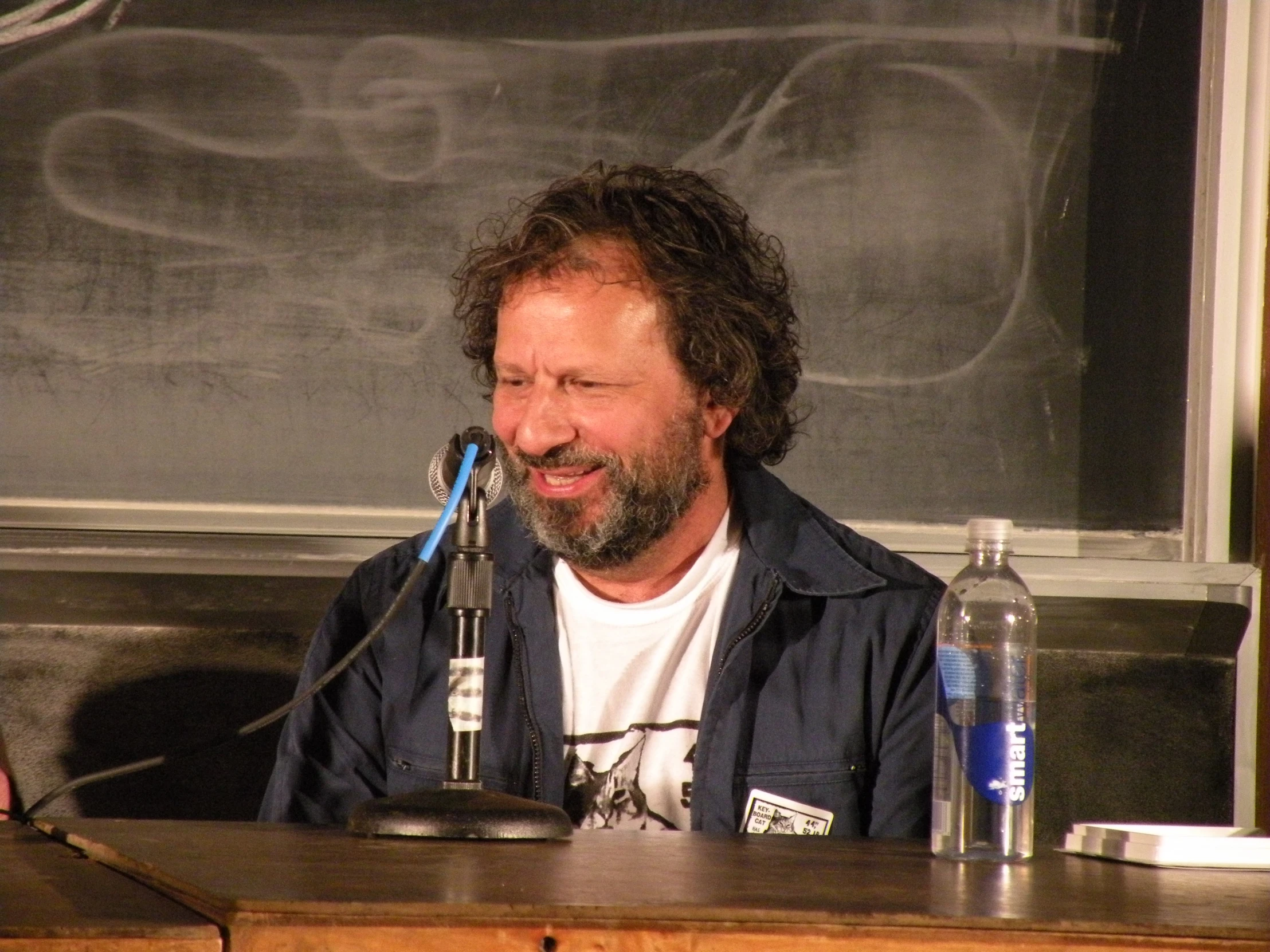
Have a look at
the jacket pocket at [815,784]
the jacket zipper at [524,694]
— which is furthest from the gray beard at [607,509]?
the jacket pocket at [815,784]

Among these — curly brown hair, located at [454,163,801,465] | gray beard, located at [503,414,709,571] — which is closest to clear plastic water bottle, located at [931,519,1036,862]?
gray beard, located at [503,414,709,571]

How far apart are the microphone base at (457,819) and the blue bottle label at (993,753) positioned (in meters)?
0.31

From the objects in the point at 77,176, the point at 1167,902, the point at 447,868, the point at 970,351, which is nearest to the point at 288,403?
the point at 77,176

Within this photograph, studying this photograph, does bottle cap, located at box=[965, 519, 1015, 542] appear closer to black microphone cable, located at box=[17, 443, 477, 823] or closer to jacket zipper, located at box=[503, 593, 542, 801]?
black microphone cable, located at box=[17, 443, 477, 823]

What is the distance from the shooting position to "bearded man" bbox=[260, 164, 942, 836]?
1.69 m

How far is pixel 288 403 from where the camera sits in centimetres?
227

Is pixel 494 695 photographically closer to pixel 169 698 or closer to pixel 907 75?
pixel 169 698

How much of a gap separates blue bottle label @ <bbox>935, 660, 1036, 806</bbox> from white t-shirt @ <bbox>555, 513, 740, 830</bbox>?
622mm

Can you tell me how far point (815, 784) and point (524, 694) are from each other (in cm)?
35

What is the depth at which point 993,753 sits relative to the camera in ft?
3.59

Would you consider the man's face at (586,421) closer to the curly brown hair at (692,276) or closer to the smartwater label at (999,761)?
the curly brown hair at (692,276)

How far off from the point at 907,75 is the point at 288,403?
43.3 inches

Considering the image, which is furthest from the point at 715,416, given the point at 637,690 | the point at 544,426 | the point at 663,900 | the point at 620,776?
the point at 663,900

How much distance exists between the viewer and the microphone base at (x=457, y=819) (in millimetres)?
1124
